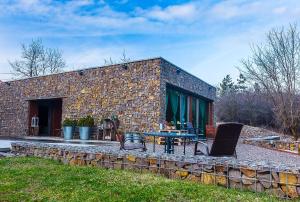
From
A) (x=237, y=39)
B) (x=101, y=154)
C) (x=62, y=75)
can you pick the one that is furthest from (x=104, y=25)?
(x=101, y=154)

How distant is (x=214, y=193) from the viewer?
139 inches

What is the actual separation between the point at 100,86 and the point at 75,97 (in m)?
1.53

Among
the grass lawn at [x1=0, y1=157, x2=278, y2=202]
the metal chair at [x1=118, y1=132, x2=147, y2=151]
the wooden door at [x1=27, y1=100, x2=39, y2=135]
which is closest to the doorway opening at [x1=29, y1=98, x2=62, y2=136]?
the wooden door at [x1=27, y1=100, x2=39, y2=135]

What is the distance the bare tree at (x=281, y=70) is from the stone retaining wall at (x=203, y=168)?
30.7ft

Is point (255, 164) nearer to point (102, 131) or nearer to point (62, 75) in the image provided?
point (102, 131)

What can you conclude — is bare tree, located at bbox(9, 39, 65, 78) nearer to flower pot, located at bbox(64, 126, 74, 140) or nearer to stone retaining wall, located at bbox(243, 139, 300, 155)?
flower pot, located at bbox(64, 126, 74, 140)

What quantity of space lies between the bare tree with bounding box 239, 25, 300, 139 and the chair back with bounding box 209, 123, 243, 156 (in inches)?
315

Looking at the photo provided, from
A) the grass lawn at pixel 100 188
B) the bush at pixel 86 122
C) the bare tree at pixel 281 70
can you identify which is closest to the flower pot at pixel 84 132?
the bush at pixel 86 122

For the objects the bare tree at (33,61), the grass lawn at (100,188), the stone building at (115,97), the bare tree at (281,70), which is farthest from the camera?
the bare tree at (33,61)

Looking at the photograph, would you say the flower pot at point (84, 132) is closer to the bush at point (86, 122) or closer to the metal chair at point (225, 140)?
the bush at point (86, 122)

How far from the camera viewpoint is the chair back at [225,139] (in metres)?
5.08

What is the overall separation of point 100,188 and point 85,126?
8.75 m

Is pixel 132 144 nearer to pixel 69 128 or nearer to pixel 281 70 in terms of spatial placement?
pixel 69 128

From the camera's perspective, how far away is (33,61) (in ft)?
87.8
